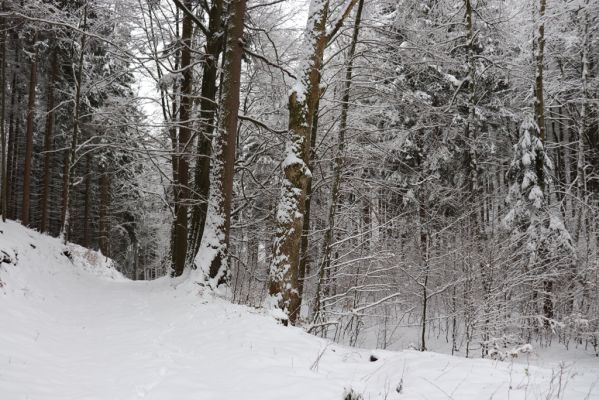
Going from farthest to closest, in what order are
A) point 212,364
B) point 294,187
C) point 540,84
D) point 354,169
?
1. point 540,84
2. point 354,169
3. point 294,187
4. point 212,364

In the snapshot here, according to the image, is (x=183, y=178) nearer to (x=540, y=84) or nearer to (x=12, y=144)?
(x=540, y=84)

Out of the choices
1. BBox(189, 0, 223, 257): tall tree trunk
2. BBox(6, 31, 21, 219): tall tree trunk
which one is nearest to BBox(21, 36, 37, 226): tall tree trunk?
BBox(6, 31, 21, 219): tall tree trunk

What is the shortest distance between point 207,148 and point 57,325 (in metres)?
5.21

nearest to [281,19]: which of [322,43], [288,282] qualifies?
[322,43]

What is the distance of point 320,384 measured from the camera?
3.56m

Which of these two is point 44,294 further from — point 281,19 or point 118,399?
point 281,19

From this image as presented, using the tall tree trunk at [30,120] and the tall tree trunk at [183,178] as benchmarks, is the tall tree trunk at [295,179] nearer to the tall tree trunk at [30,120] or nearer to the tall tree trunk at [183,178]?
the tall tree trunk at [183,178]

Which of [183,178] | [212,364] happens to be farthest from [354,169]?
[212,364]

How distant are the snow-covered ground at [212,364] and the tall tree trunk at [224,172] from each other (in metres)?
0.78

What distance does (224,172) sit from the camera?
8.53 m

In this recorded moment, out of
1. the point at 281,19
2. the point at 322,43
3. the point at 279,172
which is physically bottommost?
the point at 279,172

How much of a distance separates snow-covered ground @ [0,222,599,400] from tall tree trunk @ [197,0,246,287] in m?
0.78

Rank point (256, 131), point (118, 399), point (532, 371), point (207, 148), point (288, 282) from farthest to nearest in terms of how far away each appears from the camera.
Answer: point (256, 131), point (207, 148), point (288, 282), point (532, 371), point (118, 399)

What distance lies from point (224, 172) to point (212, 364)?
189 inches
